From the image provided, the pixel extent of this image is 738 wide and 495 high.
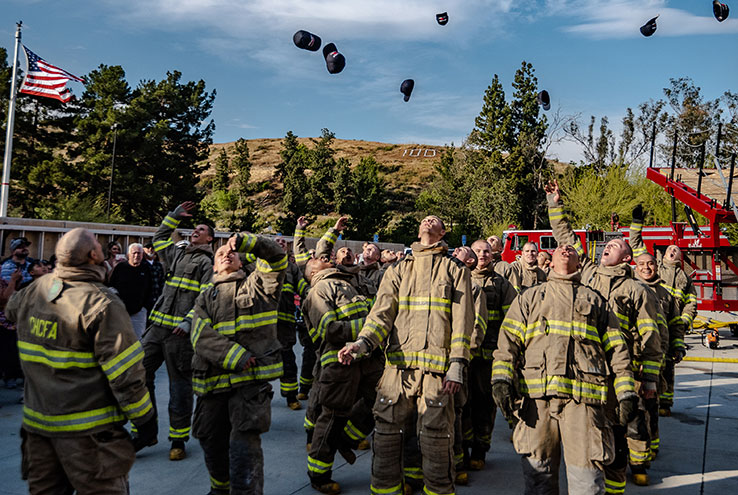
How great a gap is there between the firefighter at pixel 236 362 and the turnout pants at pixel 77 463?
38.8 inches

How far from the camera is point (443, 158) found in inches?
2071

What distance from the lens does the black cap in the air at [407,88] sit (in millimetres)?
13227

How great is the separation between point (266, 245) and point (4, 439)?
383cm

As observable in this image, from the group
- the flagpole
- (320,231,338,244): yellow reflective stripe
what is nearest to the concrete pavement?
(320,231,338,244): yellow reflective stripe

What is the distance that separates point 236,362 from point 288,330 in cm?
351

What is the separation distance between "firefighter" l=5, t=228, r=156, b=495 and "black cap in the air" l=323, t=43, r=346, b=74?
9.15m

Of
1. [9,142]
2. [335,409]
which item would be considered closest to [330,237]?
[335,409]

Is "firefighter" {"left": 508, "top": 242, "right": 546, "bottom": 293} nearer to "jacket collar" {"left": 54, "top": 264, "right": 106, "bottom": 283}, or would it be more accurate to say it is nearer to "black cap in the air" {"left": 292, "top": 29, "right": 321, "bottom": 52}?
"jacket collar" {"left": 54, "top": 264, "right": 106, "bottom": 283}

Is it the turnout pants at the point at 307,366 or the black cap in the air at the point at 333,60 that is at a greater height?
the black cap in the air at the point at 333,60

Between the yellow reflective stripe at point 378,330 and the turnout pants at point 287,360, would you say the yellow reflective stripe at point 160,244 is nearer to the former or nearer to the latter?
the turnout pants at point 287,360

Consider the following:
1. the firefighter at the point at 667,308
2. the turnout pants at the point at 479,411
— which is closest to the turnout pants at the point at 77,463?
the turnout pants at the point at 479,411

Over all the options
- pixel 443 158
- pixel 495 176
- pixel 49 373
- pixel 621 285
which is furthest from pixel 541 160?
pixel 49 373

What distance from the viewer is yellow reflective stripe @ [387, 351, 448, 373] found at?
13.1 ft

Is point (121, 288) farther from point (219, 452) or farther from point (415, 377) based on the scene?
point (415, 377)
